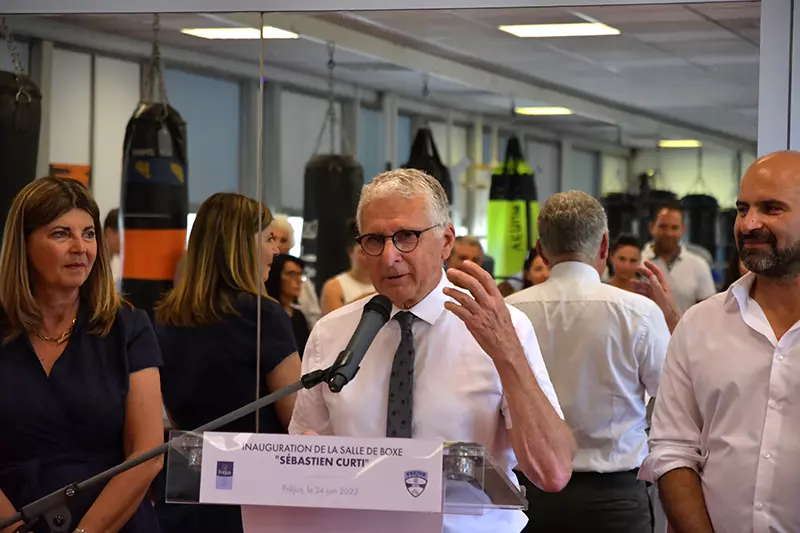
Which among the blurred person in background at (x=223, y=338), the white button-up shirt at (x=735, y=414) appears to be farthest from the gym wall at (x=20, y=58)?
the white button-up shirt at (x=735, y=414)

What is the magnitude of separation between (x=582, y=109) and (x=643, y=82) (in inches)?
8.3

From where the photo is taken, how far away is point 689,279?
143 inches

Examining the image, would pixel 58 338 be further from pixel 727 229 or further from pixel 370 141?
pixel 727 229

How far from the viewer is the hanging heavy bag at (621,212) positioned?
3631 mm

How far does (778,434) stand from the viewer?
2.38 m

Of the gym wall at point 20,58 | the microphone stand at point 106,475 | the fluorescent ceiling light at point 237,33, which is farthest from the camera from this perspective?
the gym wall at point 20,58

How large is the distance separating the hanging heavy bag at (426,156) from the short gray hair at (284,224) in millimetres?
435

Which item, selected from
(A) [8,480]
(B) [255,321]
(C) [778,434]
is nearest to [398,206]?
(C) [778,434]

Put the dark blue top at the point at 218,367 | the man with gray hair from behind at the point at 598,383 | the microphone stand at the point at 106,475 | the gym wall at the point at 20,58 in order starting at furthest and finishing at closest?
the gym wall at the point at 20,58, the dark blue top at the point at 218,367, the man with gray hair from behind at the point at 598,383, the microphone stand at the point at 106,475

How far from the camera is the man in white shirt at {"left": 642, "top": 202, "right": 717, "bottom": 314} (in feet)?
11.9

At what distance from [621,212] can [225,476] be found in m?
2.11

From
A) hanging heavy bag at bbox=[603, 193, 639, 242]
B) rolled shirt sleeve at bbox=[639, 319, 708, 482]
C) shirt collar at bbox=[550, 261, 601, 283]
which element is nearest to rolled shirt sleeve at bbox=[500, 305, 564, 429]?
rolled shirt sleeve at bbox=[639, 319, 708, 482]

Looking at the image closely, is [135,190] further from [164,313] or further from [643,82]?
[643,82]

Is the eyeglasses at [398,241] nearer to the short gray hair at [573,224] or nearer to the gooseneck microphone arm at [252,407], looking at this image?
the gooseneck microphone arm at [252,407]
